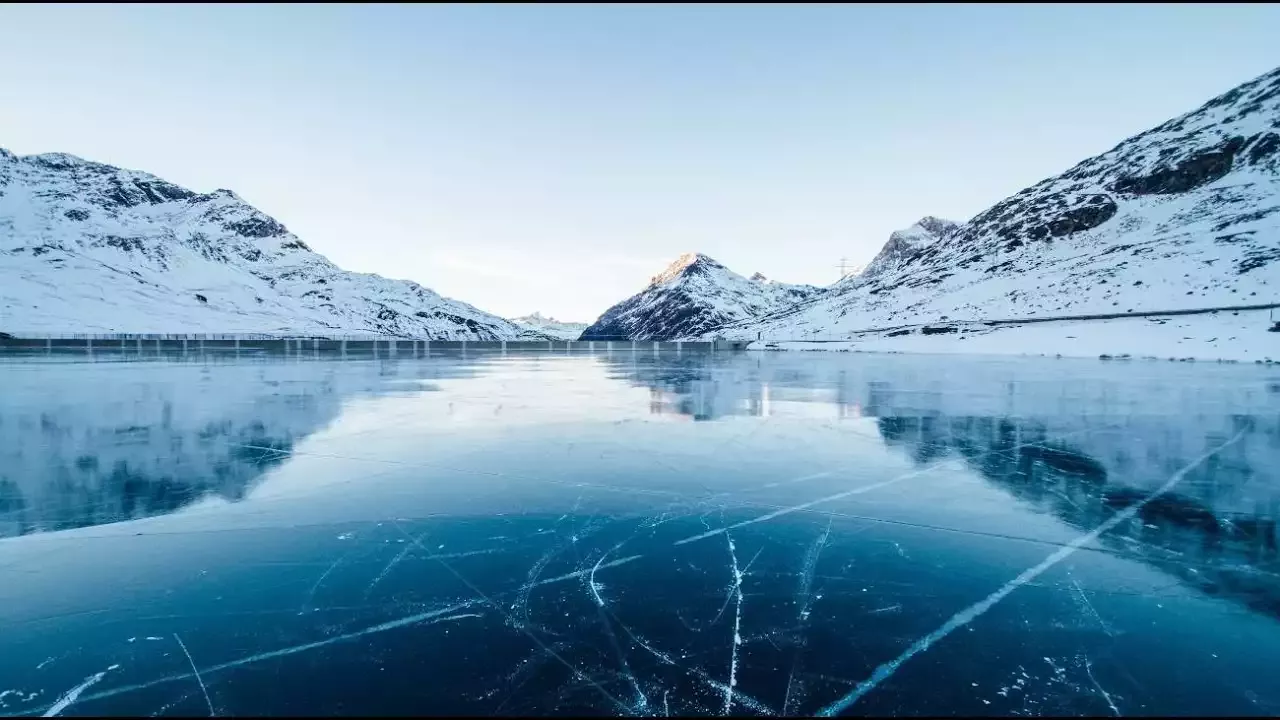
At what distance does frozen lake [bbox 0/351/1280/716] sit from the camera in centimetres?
318

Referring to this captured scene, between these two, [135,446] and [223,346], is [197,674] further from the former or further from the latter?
[223,346]

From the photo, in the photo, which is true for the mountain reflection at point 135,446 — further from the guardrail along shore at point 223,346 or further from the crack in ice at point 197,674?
the guardrail along shore at point 223,346

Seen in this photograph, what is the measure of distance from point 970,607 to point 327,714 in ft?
13.3

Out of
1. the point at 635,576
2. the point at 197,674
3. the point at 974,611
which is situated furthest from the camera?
the point at 635,576

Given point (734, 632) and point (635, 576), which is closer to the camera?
point (734, 632)

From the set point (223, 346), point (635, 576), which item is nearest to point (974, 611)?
point (635, 576)

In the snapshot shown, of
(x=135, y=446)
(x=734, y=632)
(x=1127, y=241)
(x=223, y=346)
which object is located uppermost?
(x=1127, y=241)

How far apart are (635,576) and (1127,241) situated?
507 feet

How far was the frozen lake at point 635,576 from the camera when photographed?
3176 mm

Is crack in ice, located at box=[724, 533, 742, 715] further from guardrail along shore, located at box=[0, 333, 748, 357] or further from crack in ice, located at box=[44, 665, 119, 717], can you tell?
guardrail along shore, located at box=[0, 333, 748, 357]

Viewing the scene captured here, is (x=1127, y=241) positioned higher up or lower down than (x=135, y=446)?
higher up

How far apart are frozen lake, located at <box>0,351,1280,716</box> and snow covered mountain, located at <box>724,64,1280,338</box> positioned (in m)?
87.5

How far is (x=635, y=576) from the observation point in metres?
4.64

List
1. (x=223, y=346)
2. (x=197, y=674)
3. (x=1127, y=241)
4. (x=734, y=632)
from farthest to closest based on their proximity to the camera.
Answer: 1. (x=1127, y=241)
2. (x=223, y=346)
3. (x=734, y=632)
4. (x=197, y=674)
